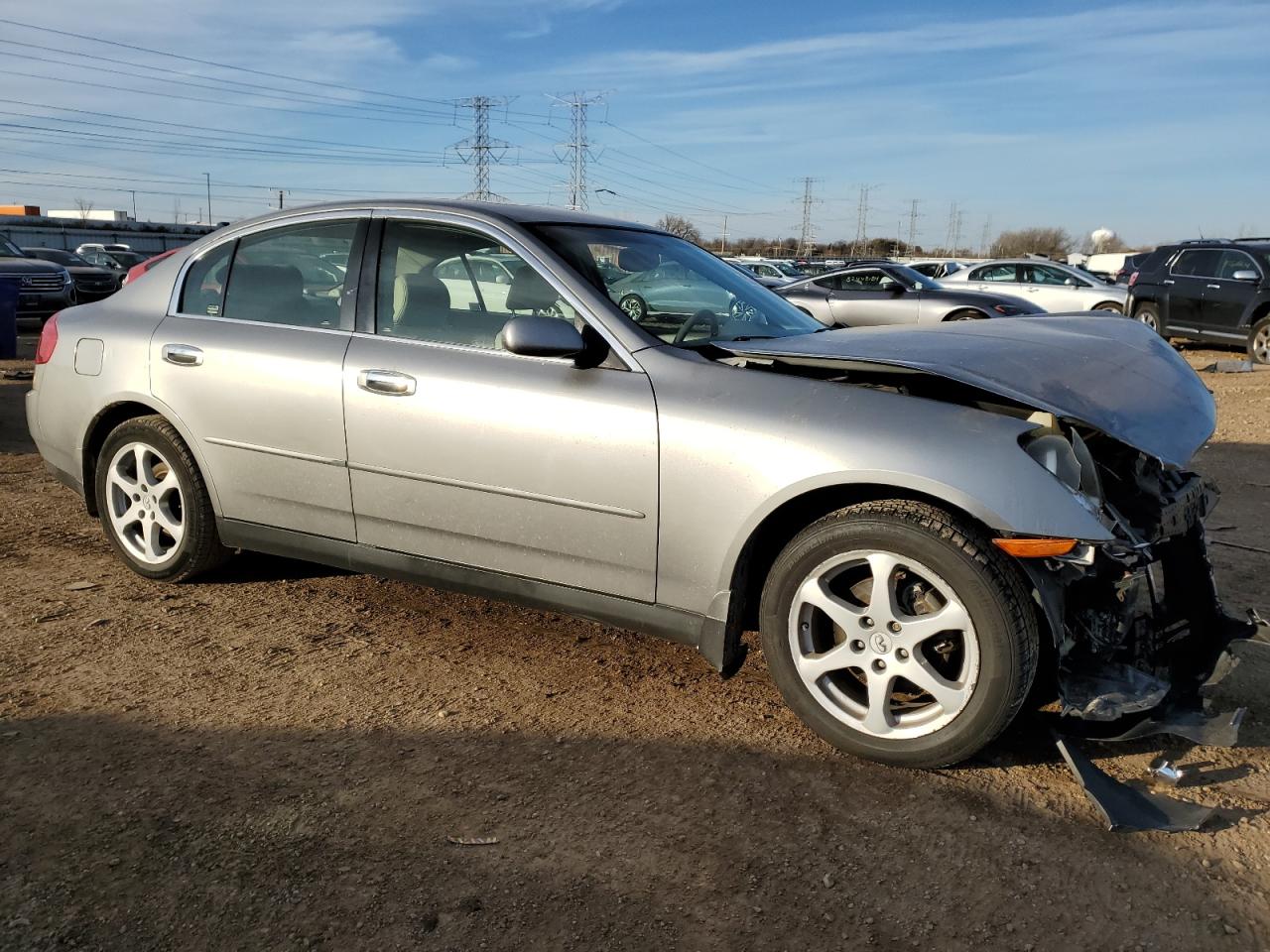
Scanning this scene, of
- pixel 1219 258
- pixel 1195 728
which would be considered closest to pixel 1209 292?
pixel 1219 258

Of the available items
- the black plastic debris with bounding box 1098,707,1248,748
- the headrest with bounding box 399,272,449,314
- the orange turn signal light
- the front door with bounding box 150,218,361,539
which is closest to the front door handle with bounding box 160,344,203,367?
the front door with bounding box 150,218,361,539

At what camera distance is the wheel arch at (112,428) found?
417cm

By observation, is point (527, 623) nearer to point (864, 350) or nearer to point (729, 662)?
point (729, 662)

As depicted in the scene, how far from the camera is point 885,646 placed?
2947mm

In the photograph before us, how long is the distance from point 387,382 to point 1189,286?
1547cm

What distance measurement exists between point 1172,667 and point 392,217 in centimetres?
316

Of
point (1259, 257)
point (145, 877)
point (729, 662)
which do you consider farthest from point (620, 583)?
point (1259, 257)

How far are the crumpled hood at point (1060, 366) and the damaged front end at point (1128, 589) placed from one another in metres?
0.11

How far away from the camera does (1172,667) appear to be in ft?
10.6

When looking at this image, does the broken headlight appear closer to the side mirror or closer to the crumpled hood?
the crumpled hood

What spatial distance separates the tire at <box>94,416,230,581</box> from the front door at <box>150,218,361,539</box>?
0.48 feet

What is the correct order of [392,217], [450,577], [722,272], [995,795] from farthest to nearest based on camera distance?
[722,272]
[392,217]
[450,577]
[995,795]

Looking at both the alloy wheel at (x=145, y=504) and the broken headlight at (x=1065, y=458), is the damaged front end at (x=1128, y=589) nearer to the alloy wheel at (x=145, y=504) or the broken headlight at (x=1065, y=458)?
the broken headlight at (x=1065, y=458)

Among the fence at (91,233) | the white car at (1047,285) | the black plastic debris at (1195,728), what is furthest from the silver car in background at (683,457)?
the fence at (91,233)
